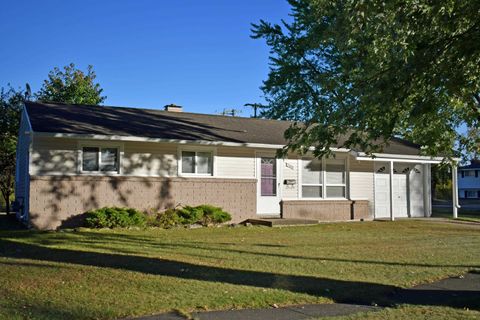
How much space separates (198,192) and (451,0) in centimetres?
1275

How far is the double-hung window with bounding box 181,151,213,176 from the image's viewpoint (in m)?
18.9

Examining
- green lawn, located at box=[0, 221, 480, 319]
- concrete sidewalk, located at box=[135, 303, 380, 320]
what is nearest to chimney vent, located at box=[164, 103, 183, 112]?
green lawn, located at box=[0, 221, 480, 319]

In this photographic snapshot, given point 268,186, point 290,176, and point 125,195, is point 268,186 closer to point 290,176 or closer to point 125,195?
point 290,176

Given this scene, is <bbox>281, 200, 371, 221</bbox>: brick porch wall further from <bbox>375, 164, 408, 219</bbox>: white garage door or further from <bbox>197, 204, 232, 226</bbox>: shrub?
<bbox>197, 204, 232, 226</bbox>: shrub

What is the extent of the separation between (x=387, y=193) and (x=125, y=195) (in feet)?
40.0

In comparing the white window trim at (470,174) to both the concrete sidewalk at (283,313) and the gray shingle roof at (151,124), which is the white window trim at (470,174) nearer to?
the gray shingle roof at (151,124)

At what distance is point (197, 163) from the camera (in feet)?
62.4

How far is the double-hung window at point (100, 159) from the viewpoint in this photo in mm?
17141

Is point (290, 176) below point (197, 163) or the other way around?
below

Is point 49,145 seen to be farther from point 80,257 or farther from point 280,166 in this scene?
point 280,166

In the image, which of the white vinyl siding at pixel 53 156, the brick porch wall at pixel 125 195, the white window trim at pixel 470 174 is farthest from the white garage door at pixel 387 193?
the white window trim at pixel 470 174

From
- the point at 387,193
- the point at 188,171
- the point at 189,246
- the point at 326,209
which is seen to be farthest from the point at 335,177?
the point at 189,246

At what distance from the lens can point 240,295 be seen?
7.64 m

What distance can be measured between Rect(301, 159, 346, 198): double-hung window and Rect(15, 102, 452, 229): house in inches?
1.7
